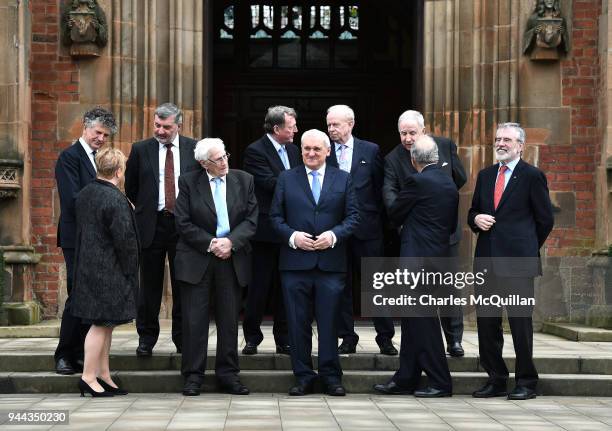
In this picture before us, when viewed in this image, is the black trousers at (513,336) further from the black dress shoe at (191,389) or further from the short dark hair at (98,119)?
the short dark hair at (98,119)

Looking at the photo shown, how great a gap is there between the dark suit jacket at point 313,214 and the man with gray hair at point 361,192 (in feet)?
1.56

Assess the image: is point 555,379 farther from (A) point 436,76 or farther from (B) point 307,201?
(A) point 436,76

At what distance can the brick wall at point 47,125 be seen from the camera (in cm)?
1210

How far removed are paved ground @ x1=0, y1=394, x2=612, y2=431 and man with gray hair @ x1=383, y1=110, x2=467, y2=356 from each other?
79 cm

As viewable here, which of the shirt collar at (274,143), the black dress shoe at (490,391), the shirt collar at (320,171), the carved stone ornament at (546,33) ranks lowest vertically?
the black dress shoe at (490,391)

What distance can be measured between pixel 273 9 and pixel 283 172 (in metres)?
8.00

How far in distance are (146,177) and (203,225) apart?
688mm

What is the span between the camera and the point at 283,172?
8.92 metres

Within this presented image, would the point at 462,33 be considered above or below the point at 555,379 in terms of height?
above

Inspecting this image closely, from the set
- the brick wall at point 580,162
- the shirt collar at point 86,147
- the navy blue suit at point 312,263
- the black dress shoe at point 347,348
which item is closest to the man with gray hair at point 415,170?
the navy blue suit at point 312,263

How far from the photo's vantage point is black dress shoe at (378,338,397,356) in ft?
31.0

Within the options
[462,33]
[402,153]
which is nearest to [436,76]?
[462,33]

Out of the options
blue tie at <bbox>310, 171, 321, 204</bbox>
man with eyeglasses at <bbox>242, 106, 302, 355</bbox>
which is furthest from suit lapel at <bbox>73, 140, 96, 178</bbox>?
blue tie at <bbox>310, 171, 321, 204</bbox>

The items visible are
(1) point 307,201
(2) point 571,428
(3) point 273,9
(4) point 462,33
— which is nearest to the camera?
(2) point 571,428
